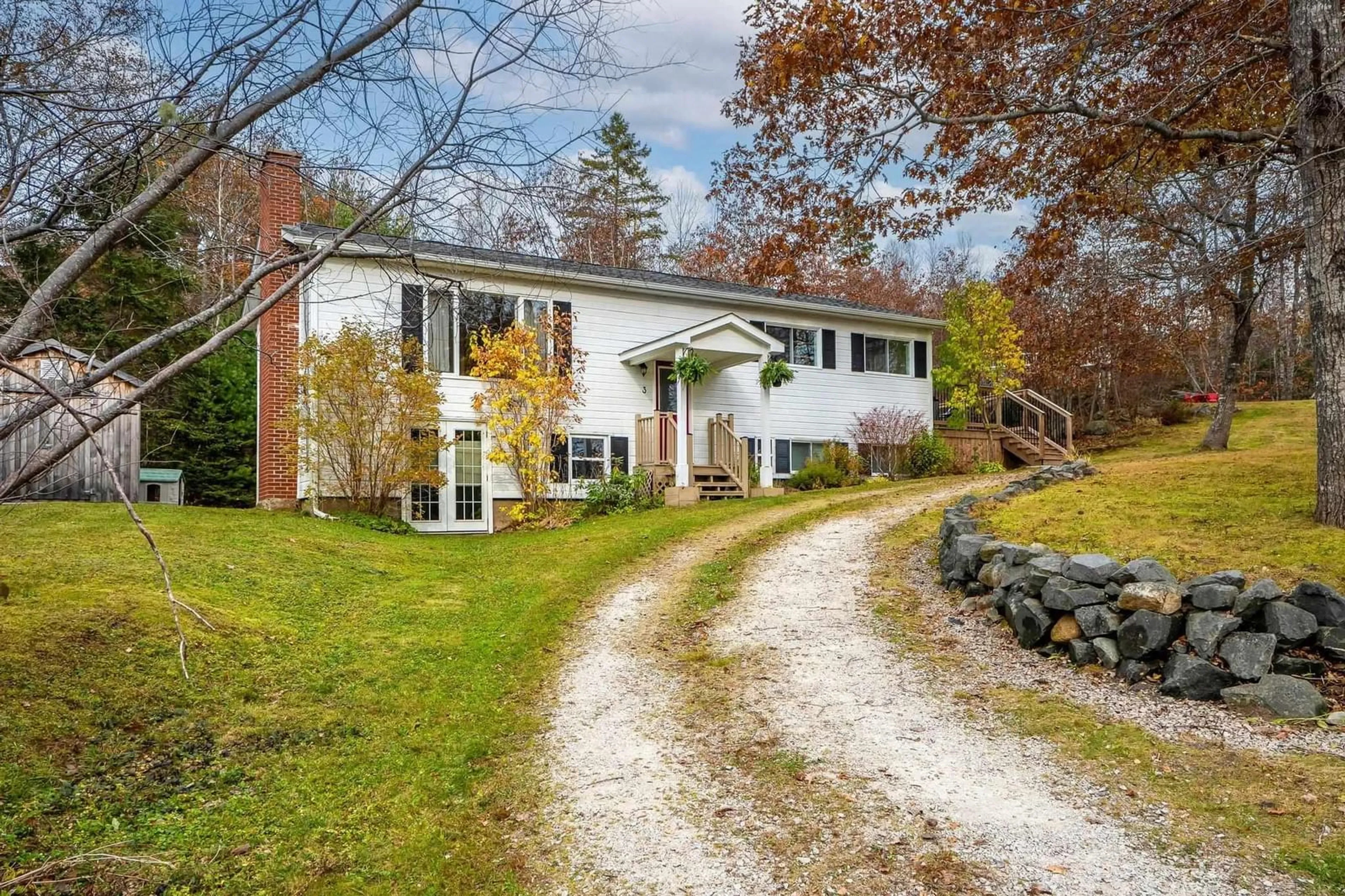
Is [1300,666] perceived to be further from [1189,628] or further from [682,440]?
[682,440]

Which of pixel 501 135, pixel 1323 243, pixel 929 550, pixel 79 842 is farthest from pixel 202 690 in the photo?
pixel 1323 243

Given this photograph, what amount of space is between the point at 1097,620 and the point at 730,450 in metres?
12.1

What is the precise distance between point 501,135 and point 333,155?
0.81 m

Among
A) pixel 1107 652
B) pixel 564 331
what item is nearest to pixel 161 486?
pixel 564 331

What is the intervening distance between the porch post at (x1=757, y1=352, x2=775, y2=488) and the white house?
1.3 inches

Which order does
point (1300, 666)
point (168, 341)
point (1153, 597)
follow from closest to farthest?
1. point (168, 341)
2. point (1300, 666)
3. point (1153, 597)

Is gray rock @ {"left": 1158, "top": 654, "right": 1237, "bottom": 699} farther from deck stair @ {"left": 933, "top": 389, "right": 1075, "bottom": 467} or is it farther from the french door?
deck stair @ {"left": 933, "top": 389, "right": 1075, "bottom": 467}

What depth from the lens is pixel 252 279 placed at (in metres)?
2.97

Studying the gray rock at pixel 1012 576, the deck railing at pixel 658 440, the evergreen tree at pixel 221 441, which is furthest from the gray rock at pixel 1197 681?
the evergreen tree at pixel 221 441

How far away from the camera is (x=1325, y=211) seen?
692 cm

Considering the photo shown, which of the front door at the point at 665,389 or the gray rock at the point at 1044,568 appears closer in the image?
the gray rock at the point at 1044,568

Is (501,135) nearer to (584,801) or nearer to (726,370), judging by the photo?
(584,801)

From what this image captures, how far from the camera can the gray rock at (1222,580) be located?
5.58 m

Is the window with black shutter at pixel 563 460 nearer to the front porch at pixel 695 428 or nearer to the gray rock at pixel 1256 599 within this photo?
the front porch at pixel 695 428
